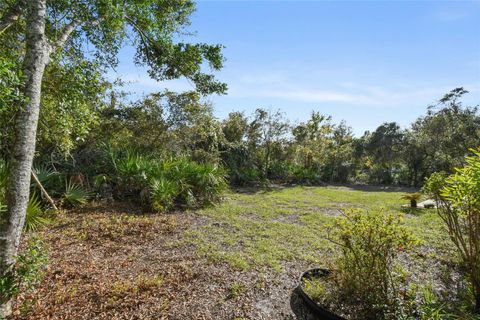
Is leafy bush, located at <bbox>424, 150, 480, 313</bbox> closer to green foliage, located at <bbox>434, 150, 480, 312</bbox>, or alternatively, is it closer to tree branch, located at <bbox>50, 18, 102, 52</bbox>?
green foliage, located at <bbox>434, 150, 480, 312</bbox>

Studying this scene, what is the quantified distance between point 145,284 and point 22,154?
7.03ft

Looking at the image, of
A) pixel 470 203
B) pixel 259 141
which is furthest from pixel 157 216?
pixel 259 141

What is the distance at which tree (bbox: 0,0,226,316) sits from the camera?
270cm

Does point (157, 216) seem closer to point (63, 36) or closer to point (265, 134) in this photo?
point (63, 36)

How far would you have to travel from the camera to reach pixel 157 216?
22.6ft

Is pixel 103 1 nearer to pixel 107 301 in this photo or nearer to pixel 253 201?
pixel 107 301

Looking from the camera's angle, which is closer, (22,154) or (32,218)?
(22,154)

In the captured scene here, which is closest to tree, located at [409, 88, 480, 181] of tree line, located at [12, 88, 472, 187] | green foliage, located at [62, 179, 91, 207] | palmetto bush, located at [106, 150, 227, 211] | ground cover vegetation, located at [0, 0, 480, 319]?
tree line, located at [12, 88, 472, 187]

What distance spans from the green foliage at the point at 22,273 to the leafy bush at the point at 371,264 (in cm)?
334

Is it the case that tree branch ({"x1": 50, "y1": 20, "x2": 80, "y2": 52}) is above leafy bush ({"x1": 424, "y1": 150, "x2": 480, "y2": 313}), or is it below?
above

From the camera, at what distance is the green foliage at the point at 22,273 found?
8.50ft

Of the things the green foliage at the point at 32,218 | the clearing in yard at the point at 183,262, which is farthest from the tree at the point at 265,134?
the green foliage at the point at 32,218

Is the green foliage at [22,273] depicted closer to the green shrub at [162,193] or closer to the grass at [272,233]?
the grass at [272,233]

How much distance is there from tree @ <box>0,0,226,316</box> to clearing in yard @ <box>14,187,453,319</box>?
104 centimetres
